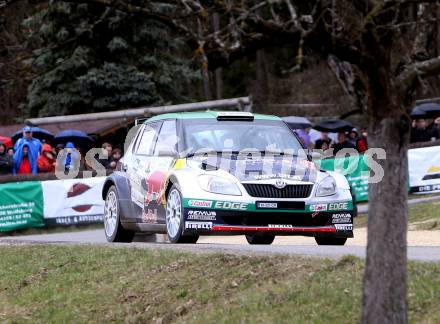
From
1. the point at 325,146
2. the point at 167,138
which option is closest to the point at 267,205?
the point at 167,138

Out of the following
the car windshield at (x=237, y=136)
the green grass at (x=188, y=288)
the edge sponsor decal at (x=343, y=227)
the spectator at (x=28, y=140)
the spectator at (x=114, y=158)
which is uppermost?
the spectator at (x=28, y=140)

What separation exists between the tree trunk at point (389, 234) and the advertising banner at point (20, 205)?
49.2ft

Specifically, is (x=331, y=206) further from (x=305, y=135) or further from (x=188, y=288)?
(x=305, y=135)

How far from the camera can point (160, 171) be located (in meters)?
13.9

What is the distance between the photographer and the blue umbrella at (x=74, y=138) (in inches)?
1028

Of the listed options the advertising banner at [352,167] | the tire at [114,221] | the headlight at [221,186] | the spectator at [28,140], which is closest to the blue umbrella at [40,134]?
the spectator at [28,140]

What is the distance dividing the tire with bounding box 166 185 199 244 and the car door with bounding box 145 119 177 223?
21 cm

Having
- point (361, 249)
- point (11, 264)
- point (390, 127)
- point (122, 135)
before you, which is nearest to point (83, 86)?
point (122, 135)

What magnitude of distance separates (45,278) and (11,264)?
1.28 m

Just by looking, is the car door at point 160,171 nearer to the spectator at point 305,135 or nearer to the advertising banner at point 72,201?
the advertising banner at point 72,201

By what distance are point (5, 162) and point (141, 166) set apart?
Answer: 10.1 m

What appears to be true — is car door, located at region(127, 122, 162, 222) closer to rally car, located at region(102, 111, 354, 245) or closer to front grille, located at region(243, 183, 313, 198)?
rally car, located at region(102, 111, 354, 245)

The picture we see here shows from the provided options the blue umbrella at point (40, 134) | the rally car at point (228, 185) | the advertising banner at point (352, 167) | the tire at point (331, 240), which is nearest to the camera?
the rally car at point (228, 185)

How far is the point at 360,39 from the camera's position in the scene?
7258mm
